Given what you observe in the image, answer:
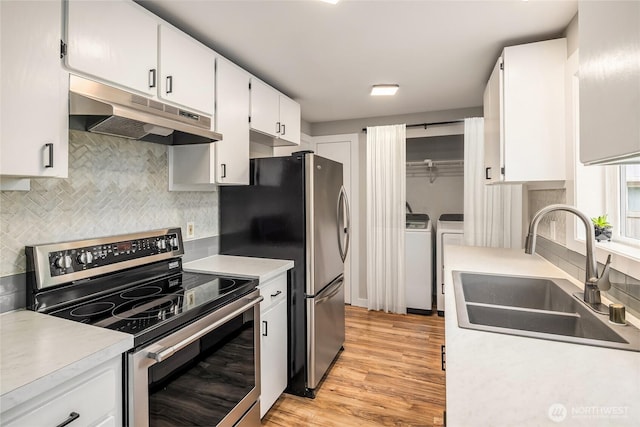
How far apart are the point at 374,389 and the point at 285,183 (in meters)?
1.62

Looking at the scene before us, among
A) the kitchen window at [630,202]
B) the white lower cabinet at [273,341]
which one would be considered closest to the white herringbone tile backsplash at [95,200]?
the white lower cabinet at [273,341]

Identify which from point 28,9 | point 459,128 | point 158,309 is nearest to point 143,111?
point 28,9

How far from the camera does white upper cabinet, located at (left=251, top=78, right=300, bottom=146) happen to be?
2.38 meters

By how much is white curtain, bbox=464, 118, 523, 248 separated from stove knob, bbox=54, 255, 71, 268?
328 centimetres

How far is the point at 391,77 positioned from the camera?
260 centimetres

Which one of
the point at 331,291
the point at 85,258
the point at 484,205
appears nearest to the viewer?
the point at 85,258

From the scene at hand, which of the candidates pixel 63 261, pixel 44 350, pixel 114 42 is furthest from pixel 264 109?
pixel 44 350

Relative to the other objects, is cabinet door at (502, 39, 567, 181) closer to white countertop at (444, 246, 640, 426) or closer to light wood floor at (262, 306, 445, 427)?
white countertop at (444, 246, 640, 426)

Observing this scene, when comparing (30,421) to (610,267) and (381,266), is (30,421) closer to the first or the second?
(610,267)

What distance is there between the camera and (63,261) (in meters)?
1.37

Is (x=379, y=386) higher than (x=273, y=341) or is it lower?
lower

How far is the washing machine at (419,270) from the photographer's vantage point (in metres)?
3.65

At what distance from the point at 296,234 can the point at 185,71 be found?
1.20 m

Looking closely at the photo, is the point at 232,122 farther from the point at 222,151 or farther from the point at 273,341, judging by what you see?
the point at 273,341
